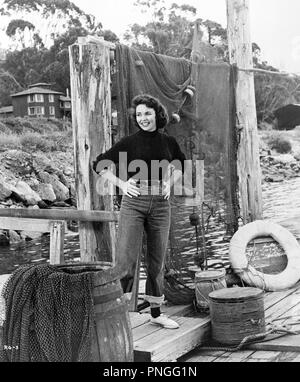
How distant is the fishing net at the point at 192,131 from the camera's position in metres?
5.68

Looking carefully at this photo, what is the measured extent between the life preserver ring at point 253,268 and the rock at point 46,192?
15927 mm

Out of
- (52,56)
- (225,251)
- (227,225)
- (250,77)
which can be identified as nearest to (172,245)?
(227,225)

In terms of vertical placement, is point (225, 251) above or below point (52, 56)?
below

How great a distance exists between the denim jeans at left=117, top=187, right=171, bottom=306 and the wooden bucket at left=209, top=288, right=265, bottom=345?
530 millimetres

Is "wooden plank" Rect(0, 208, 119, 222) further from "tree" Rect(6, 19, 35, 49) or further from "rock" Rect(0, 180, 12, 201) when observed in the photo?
"tree" Rect(6, 19, 35, 49)

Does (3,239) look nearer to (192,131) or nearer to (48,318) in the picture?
(192,131)

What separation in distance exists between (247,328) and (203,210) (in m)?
1.77

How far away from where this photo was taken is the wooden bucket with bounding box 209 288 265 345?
5.02 m

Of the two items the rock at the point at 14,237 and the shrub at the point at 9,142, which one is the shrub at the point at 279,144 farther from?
the rock at the point at 14,237

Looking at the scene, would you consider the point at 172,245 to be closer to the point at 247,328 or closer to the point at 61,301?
the point at 247,328

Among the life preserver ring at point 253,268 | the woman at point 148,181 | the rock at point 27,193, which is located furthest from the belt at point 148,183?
the rock at point 27,193

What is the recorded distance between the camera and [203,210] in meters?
6.55

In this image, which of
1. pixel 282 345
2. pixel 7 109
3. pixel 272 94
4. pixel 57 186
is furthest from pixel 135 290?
pixel 272 94
